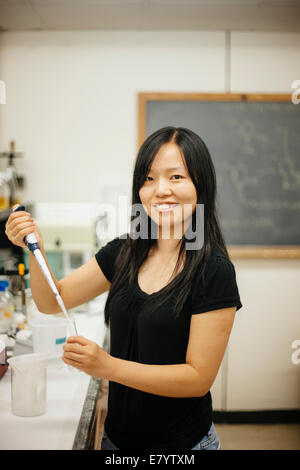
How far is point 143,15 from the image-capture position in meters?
1.95

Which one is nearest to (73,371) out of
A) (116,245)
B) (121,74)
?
(116,245)

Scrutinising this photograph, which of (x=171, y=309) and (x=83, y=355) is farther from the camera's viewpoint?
(x=171, y=309)

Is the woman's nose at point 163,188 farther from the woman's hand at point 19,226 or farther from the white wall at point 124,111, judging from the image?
the white wall at point 124,111

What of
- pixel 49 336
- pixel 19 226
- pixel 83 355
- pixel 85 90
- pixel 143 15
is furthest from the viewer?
pixel 85 90

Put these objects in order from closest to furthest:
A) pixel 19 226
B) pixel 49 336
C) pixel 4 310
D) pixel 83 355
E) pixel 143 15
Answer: pixel 83 355
pixel 19 226
pixel 49 336
pixel 4 310
pixel 143 15

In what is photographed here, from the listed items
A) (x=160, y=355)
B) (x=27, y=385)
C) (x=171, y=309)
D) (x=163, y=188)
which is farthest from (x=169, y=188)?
(x=27, y=385)

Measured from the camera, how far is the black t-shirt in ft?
2.73

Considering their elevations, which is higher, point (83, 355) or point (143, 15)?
point (143, 15)

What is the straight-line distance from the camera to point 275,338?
2.21 meters

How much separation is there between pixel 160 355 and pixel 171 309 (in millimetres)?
105

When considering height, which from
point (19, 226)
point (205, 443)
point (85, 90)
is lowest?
point (205, 443)

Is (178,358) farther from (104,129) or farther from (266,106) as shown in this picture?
(266,106)

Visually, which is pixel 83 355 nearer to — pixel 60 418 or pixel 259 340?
pixel 60 418

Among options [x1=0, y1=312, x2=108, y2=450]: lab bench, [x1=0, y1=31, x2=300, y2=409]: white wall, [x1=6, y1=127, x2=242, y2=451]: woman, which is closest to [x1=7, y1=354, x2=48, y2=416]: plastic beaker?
[x1=0, y1=312, x2=108, y2=450]: lab bench
